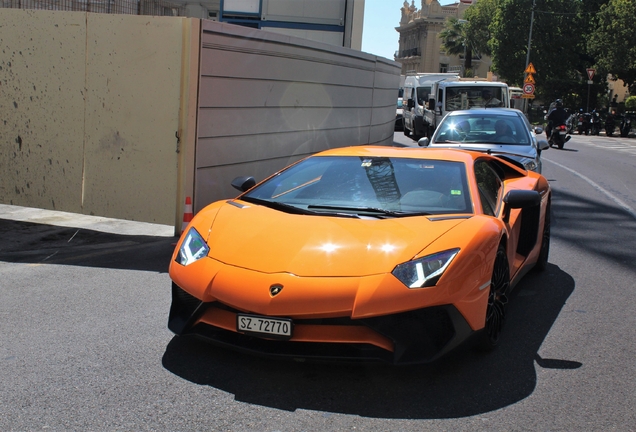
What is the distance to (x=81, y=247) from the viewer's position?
7438 mm

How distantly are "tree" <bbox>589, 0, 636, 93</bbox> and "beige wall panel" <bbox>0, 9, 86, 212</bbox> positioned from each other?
37998 mm

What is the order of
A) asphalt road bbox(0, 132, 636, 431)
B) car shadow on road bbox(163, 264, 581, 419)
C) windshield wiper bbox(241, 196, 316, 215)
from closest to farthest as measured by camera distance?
asphalt road bbox(0, 132, 636, 431) → car shadow on road bbox(163, 264, 581, 419) → windshield wiper bbox(241, 196, 316, 215)

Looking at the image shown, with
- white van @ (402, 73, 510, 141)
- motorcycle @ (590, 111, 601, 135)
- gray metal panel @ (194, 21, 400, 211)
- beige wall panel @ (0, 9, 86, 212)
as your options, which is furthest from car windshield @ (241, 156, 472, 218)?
motorcycle @ (590, 111, 601, 135)

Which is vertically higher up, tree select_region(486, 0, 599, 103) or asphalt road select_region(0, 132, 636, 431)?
tree select_region(486, 0, 599, 103)

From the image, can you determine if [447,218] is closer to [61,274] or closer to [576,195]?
[61,274]

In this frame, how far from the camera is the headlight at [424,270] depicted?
381 cm

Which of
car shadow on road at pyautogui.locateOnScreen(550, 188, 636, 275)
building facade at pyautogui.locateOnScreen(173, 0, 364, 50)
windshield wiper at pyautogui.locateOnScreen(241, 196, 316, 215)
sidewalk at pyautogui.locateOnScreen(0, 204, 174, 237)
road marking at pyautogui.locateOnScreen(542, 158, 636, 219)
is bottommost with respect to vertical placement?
sidewalk at pyautogui.locateOnScreen(0, 204, 174, 237)

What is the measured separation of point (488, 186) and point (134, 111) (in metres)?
4.14

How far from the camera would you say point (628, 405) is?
3.77m

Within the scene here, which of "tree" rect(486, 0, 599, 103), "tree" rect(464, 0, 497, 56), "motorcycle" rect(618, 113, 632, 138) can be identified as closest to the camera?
"motorcycle" rect(618, 113, 632, 138)

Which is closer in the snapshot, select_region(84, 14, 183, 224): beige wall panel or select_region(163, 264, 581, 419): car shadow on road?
select_region(163, 264, 581, 419): car shadow on road

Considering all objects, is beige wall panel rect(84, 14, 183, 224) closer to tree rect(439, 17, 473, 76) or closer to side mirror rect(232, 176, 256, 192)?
side mirror rect(232, 176, 256, 192)

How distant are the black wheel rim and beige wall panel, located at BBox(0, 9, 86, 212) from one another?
5.13 m

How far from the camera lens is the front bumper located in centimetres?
372
